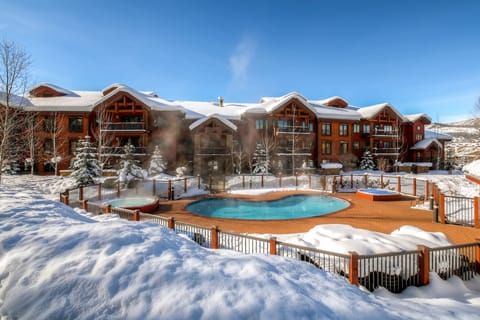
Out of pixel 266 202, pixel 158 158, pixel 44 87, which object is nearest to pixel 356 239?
pixel 266 202

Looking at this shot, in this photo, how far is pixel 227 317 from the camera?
2641mm

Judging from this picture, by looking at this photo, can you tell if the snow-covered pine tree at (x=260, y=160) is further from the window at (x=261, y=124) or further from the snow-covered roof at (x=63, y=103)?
the snow-covered roof at (x=63, y=103)

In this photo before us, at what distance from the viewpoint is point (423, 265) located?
5.68 meters

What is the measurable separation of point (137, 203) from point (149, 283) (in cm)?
1348

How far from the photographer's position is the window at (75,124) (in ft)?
86.5

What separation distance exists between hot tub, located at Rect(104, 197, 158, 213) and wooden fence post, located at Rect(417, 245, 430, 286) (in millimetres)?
12926

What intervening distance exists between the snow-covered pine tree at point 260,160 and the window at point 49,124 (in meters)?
24.0

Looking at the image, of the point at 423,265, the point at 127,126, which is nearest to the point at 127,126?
the point at 127,126

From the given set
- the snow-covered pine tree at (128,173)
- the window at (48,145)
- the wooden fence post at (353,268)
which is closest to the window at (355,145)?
the snow-covered pine tree at (128,173)

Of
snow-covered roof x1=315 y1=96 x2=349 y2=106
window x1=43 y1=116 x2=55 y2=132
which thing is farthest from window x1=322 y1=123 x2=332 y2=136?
window x1=43 y1=116 x2=55 y2=132

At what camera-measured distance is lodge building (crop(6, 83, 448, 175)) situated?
2595 cm

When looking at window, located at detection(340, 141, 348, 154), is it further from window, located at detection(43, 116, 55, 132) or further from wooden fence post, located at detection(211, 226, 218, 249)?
window, located at detection(43, 116, 55, 132)

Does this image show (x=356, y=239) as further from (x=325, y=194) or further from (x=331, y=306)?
Answer: (x=325, y=194)

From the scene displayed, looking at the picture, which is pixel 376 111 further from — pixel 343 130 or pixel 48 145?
pixel 48 145
